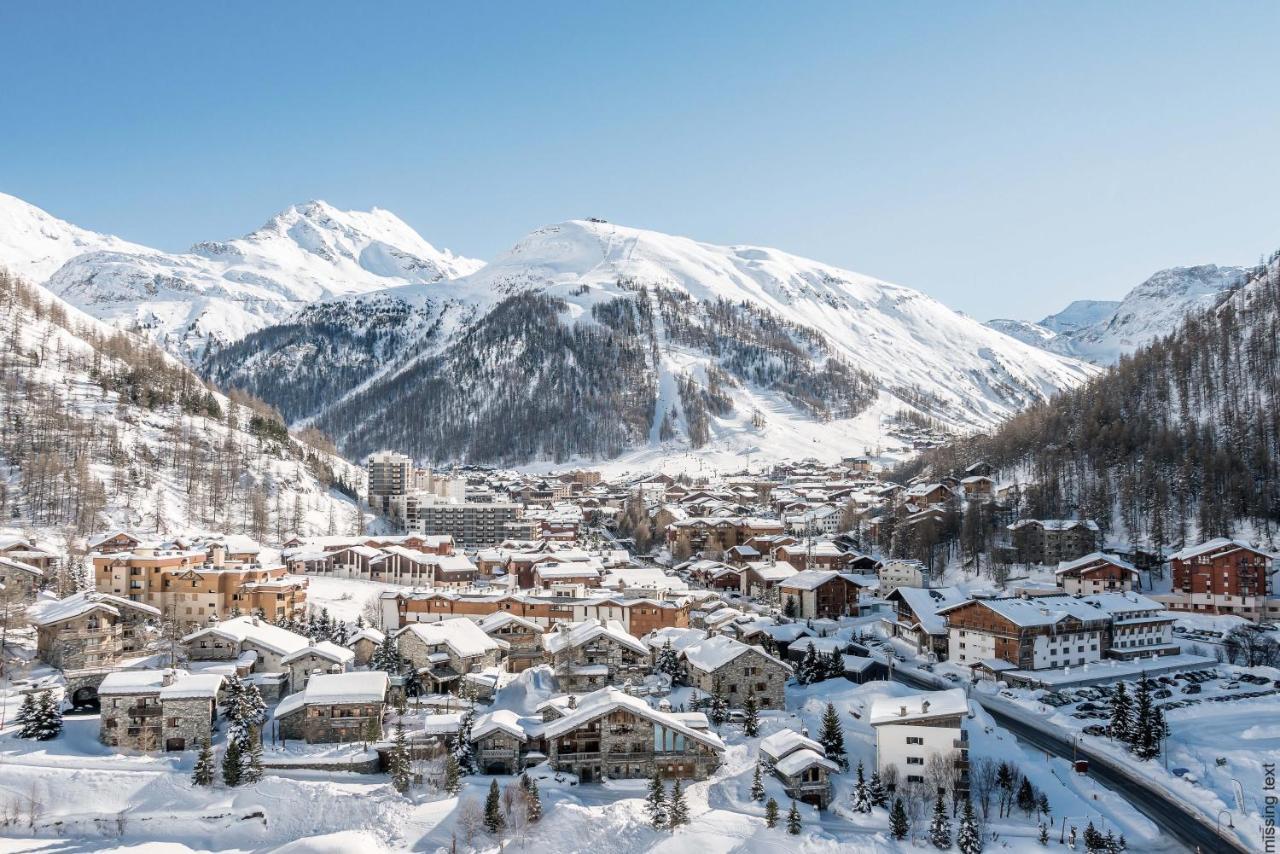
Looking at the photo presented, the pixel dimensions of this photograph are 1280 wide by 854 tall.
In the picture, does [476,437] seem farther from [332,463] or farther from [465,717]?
[465,717]

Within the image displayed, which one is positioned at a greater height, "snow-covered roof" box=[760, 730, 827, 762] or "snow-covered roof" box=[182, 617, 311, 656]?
"snow-covered roof" box=[182, 617, 311, 656]

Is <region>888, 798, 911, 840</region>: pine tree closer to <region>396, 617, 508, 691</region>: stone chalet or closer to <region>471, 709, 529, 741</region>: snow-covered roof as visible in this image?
<region>471, 709, 529, 741</region>: snow-covered roof

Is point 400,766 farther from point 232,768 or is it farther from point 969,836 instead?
point 969,836

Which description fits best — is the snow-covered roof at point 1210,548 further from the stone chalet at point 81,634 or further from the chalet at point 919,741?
the stone chalet at point 81,634

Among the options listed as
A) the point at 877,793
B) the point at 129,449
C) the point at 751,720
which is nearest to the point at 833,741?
the point at 877,793

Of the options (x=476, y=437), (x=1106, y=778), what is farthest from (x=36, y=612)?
(x=476, y=437)

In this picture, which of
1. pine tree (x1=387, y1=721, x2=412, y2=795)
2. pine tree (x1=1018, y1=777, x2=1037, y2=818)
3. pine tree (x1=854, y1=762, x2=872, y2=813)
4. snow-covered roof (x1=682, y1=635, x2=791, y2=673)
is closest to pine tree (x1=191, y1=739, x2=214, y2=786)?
pine tree (x1=387, y1=721, x2=412, y2=795)
